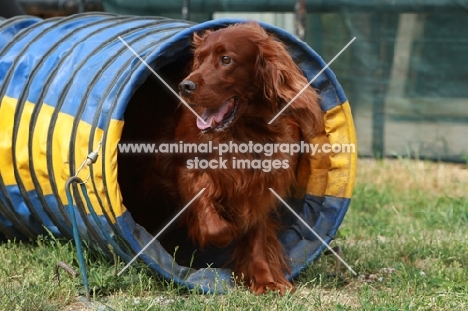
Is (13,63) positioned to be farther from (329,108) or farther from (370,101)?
(370,101)

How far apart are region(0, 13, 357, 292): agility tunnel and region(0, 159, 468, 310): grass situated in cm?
10

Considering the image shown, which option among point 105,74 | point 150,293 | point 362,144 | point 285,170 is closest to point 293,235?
point 285,170

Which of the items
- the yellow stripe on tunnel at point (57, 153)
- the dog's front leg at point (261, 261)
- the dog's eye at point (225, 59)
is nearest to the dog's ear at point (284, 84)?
the dog's eye at point (225, 59)

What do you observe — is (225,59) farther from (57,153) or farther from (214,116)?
(57,153)

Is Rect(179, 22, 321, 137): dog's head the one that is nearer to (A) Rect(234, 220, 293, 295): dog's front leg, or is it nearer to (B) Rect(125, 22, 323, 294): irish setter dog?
(B) Rect(125, 22, 323, 294): irish setter dog

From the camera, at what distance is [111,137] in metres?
3.34

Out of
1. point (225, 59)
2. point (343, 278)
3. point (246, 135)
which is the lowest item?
point (343, 278)

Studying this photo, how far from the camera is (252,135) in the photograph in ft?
12.0

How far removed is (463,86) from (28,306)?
162 inches

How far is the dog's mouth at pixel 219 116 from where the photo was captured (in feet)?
11.5

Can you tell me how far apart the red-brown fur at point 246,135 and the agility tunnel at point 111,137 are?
12 cm

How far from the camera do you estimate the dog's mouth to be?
11.5ft

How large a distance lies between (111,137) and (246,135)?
61cm

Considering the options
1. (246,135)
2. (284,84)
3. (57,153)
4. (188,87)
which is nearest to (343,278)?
(246,135)
